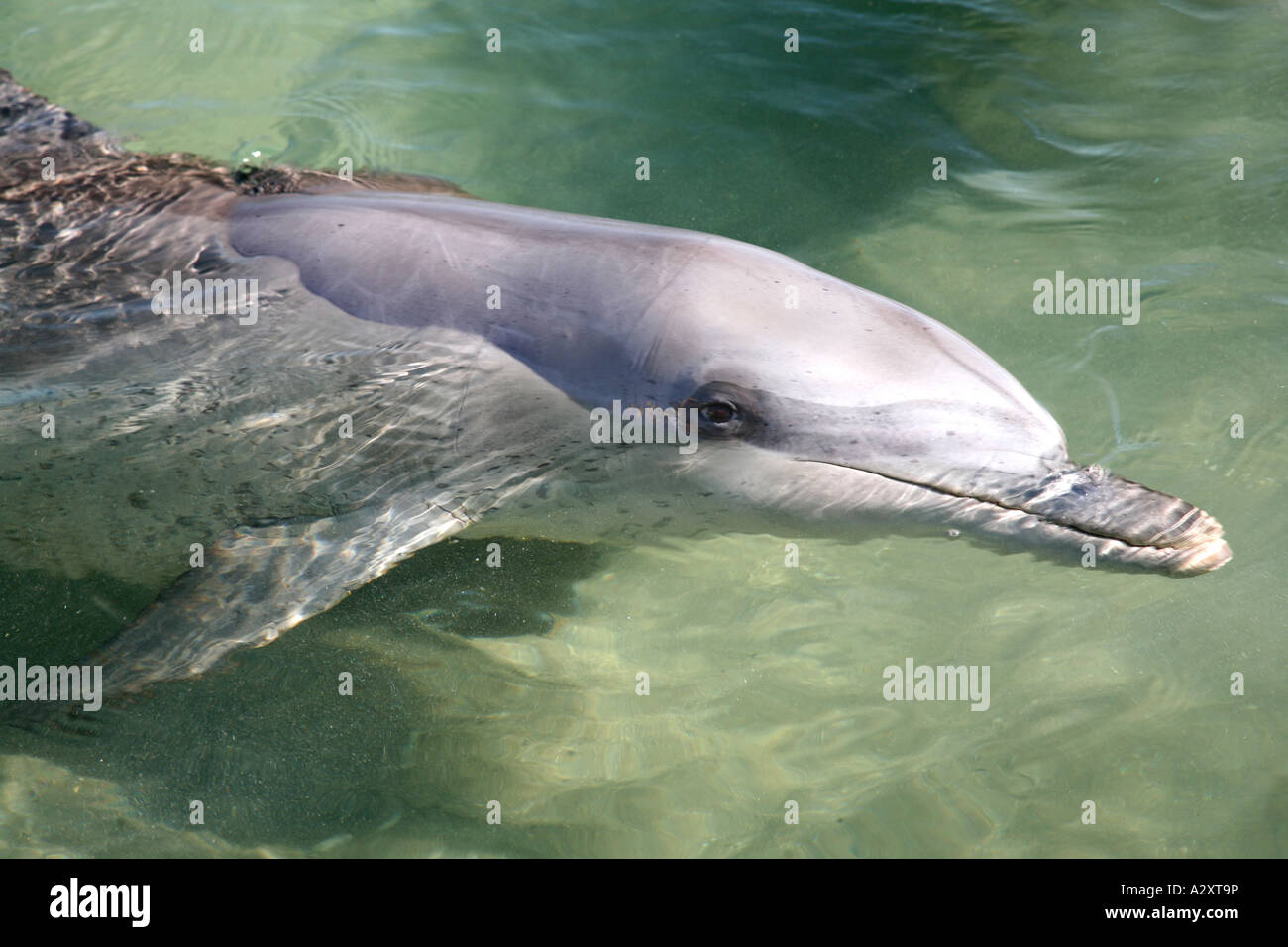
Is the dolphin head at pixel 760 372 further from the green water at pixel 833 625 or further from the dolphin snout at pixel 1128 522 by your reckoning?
the green water at pixel 833 625

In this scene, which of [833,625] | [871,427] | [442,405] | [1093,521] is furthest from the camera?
[833,625]

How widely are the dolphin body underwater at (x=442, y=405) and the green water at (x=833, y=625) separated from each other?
46 cm

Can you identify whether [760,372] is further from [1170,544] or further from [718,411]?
[1170,544]

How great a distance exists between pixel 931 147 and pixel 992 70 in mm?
1150

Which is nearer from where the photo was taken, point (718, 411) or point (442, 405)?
point (718, 411)

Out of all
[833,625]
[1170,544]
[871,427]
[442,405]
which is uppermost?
[442,405]

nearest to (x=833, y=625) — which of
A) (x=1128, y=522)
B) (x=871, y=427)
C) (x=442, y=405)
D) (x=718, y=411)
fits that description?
(x=871, y=427)

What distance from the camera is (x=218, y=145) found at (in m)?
7.75

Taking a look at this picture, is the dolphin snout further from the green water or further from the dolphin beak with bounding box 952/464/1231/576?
the green water

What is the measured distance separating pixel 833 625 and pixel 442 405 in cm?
207

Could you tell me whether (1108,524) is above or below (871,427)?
below

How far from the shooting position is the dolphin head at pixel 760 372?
3951 millimetres

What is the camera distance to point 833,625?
4957 mm

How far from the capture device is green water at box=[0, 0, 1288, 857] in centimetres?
428
